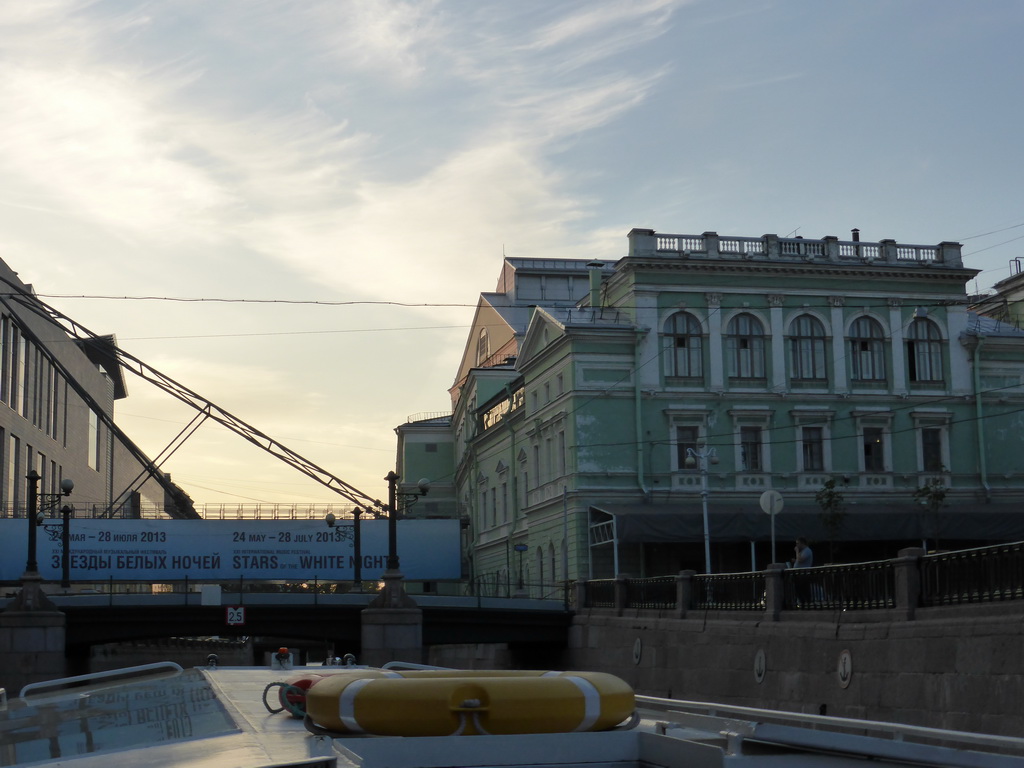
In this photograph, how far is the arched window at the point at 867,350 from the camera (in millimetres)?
48438

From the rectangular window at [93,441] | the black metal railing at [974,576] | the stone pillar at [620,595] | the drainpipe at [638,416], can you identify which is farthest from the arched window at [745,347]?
the rectangular window at [93,441]

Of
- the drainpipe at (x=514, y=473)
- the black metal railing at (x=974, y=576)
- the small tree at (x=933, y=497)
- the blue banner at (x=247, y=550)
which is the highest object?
the drainpipe at (x=514, y=473)

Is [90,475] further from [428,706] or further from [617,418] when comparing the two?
[428,706]

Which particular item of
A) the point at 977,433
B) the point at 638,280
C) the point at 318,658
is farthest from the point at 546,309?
the point at 318,658

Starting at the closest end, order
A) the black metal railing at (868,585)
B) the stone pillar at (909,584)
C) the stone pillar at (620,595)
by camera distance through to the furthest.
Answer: the black metal railing at (868,585)
the stone pillar at (909,584)
the stone pillar at (620,595)

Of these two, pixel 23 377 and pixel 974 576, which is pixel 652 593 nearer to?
pixel 974 576

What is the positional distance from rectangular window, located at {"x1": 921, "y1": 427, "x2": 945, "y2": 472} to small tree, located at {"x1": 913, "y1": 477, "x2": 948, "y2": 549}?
833mm

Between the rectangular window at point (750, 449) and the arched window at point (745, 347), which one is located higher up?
the arched window at point (745, 347)

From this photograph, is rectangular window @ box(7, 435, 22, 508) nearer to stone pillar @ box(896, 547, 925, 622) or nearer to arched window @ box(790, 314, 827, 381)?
arched window @ box(790, 314, 827, 381)

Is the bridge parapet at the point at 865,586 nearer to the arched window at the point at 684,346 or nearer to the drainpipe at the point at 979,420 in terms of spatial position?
the arched window at the point at 684,346

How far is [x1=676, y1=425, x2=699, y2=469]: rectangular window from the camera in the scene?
4712 centimetres

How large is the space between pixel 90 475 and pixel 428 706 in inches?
2966

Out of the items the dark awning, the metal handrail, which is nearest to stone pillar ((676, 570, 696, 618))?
the dark awning

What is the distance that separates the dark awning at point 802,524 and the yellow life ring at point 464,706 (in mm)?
38164
